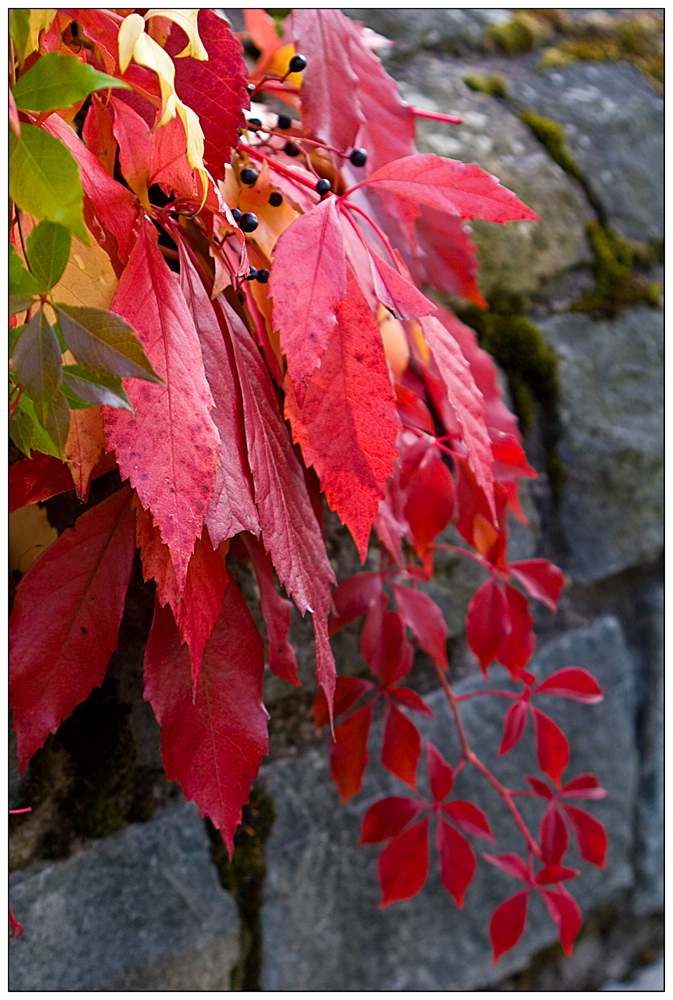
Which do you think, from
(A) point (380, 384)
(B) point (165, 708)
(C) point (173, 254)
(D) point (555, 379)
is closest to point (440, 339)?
(A) point (380, 384)

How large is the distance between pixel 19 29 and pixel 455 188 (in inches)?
9.7

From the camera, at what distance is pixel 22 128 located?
0.27 meters

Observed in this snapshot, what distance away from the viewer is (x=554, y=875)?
2.13 feet

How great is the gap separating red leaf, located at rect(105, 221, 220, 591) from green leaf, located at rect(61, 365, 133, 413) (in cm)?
5

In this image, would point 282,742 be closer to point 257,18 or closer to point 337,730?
point 337,730

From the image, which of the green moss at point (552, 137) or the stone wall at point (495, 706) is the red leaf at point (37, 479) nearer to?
the stone wall at point (495, 706)

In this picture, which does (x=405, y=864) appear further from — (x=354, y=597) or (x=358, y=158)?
(x=358, y=158)

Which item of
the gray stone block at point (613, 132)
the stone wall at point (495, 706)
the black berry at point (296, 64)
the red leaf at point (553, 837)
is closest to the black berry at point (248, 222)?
the black berry at point (296, 64)

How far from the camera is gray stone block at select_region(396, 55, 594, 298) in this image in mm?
875

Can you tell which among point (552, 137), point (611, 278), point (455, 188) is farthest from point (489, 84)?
point (455, 188)

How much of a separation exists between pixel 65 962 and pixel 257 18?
2.64 ft

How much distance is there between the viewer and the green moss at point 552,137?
957mm

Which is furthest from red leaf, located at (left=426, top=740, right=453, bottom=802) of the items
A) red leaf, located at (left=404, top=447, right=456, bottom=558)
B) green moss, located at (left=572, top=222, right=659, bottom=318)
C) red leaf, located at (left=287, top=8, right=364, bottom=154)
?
green moss, located at (left=572, top=222, right=659, bottom=318)

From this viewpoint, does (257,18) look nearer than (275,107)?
Yes
